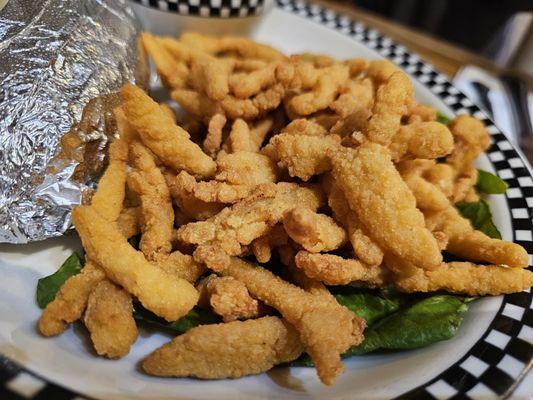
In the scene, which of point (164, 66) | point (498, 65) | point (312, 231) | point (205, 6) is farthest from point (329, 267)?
point (498, 65)

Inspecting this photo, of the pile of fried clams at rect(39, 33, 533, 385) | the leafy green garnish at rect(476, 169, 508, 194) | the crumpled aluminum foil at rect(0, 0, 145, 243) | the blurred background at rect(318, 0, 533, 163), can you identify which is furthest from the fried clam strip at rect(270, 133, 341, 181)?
the blurred background at rect(318, 0, 533, 163)

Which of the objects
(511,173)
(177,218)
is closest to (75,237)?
(177,218)

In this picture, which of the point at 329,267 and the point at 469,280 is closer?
the point at 329,267

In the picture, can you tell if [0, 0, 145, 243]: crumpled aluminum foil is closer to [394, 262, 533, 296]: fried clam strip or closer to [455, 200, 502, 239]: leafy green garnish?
[394, 262, 533, 296]: fried clam strip

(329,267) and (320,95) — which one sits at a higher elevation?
(320,95)

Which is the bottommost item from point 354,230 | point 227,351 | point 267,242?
point 227,351

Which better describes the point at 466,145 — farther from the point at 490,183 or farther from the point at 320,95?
the point at 320,95
